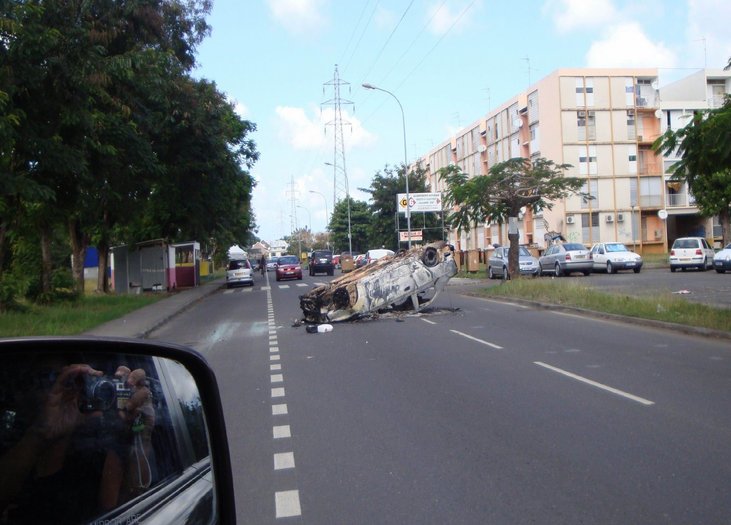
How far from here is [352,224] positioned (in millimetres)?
87062

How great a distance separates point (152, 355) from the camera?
2.74m

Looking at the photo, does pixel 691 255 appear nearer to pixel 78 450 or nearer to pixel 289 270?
pixel 289 270

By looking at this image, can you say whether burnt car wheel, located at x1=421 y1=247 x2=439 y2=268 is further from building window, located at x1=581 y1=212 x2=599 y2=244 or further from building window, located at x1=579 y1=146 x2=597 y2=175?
building window, located at x1=581 y1=212 x2=599 y2=244

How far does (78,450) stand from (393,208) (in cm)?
5977

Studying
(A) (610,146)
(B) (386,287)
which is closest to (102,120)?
(B) (386,287)

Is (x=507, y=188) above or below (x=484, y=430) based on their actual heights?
above

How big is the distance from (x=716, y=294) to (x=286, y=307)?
45.6 feet

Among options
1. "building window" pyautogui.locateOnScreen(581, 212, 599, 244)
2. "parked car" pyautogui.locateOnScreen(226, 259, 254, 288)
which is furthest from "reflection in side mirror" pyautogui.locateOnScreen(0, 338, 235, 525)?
"building window" pyautogui.locateOnScreen(581, 212, 599, 244)

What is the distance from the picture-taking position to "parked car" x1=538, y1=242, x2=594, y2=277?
37.6m

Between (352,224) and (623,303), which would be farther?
(352,224)

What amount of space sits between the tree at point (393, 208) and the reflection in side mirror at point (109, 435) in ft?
189

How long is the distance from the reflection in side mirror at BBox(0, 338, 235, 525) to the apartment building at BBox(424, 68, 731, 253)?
52169 mm

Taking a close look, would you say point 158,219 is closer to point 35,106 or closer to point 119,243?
point 119,243

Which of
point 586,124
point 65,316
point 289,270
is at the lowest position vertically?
point 65,316
